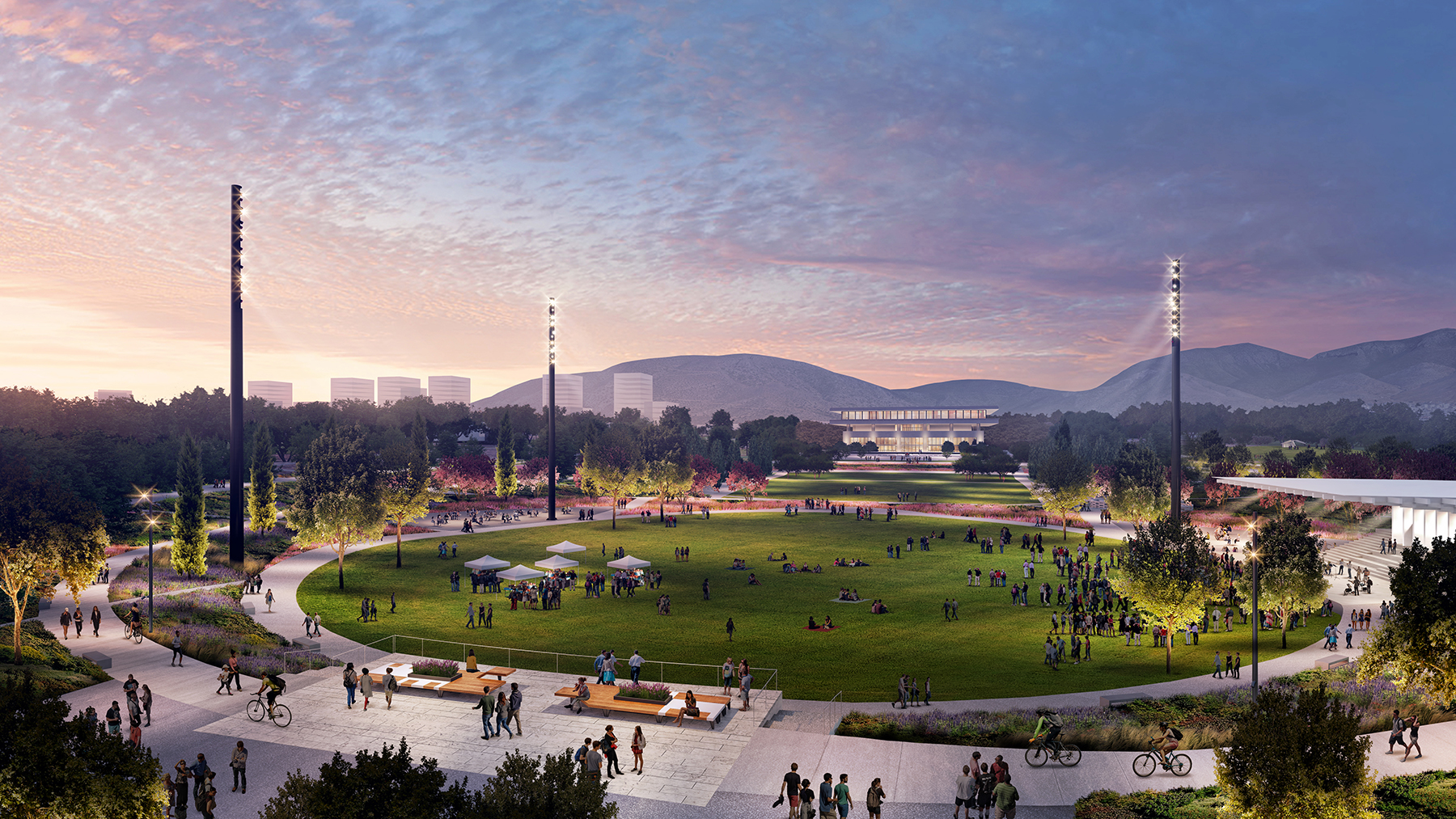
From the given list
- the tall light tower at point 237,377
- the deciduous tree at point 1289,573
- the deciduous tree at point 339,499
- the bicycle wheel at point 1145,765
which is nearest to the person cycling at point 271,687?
the bicycle wheel at point 1145,765

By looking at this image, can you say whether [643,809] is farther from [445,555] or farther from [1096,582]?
[445,555]

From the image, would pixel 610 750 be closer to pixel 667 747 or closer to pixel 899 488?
pixel 667 747

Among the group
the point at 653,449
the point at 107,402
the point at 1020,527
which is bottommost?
the point at 1020,527

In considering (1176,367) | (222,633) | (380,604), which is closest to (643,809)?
(222,633)

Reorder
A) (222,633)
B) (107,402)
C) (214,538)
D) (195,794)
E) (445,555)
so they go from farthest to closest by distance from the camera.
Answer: (107,402), (214,538), (445,555), (222,633), (195,794)

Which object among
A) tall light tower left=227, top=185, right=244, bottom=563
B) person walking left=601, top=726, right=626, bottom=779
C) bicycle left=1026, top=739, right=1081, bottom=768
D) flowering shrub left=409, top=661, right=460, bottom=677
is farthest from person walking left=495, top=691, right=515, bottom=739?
tall light tower left=227, top=185, right=244, bottom=563

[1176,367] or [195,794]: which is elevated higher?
[1176,367]

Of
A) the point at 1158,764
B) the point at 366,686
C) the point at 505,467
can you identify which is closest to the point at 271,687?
the point at 366,686
